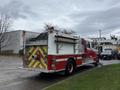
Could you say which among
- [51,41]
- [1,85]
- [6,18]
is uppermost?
[6,18]

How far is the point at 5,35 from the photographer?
50812mm

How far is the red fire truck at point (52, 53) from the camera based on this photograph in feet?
37.6

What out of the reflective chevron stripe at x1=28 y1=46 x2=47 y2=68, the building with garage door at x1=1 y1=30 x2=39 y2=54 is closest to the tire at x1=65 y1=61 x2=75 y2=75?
the reflective chevron stripe at x1=28 y1=46 x2=47 y2=68

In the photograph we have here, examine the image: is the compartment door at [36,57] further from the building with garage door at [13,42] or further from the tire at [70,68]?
the building with garage door at [13,42]

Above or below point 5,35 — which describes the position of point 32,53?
below

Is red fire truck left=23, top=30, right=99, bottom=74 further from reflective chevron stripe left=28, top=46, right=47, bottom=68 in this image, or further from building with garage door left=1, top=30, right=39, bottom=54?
building with garage door left=1, top=30, right=39, bottom=54

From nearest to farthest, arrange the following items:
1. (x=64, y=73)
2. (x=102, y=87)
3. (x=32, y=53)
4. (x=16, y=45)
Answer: (x=102, y=87)
(x=32, y=53)
(x=64, y=73)
(x=16, y=45)

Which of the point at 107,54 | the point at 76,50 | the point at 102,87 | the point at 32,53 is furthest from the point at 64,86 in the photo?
the point at 107,54

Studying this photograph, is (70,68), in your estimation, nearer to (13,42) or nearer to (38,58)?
(38,58)

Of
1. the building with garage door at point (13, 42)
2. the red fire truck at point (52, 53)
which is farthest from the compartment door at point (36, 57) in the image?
the building with garage door at point (13, 42)

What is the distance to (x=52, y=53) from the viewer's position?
11.5 m

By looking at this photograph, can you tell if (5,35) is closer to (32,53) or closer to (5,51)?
(5,51)

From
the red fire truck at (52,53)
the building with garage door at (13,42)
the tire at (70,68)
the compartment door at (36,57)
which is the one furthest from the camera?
the building with garage door at (13,42)

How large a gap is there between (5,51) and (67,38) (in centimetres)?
3857
